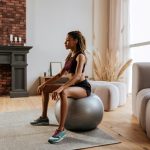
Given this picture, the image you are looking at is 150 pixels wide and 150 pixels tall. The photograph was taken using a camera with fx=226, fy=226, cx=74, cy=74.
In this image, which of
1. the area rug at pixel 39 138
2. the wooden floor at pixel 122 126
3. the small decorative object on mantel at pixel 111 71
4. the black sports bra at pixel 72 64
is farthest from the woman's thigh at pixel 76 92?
the small decorative object on mantel at pixel 111 71

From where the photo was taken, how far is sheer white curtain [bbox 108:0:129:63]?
18.1 ft

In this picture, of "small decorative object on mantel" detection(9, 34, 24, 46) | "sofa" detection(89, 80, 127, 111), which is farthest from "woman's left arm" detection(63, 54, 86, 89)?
"small decorative object on mantel" detection(9, 34, 24, 46)

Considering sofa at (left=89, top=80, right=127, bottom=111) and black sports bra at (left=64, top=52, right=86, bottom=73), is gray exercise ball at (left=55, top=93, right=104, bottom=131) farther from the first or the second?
sofa at (left=89, top=80, right=127, bottom=111)

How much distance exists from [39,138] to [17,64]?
292 cm

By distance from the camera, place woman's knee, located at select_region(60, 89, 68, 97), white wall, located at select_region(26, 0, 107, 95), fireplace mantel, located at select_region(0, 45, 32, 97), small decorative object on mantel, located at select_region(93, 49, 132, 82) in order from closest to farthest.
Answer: woman's knee, located at select_region(60, 89, 68, 97), small decorative object on mantel, located at select_region(93, 49, 132, 82), fireplace mantel, located at select_region(0, 45, 32, 97), white wall, located at select_region(26, 0, 107, 95)

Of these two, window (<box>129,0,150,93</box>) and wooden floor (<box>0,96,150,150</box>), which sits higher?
window (<box>129,0,150,93</box>)

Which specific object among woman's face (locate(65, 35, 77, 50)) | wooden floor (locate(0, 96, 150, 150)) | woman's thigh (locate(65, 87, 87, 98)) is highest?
woman's face (locate(65, 35, 77, 50))

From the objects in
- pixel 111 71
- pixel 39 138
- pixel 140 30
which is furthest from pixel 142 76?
pixel 140 30

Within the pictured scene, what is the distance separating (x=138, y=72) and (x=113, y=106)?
3.01 feet

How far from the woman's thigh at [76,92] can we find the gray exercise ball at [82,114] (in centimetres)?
5

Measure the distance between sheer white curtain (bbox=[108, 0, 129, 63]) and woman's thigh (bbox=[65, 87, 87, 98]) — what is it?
3173 millimetres

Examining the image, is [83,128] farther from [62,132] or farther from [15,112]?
[15,112]

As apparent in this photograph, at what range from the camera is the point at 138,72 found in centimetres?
299

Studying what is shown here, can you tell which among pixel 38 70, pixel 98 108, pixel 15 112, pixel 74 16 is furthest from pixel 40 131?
pixel 74 16
